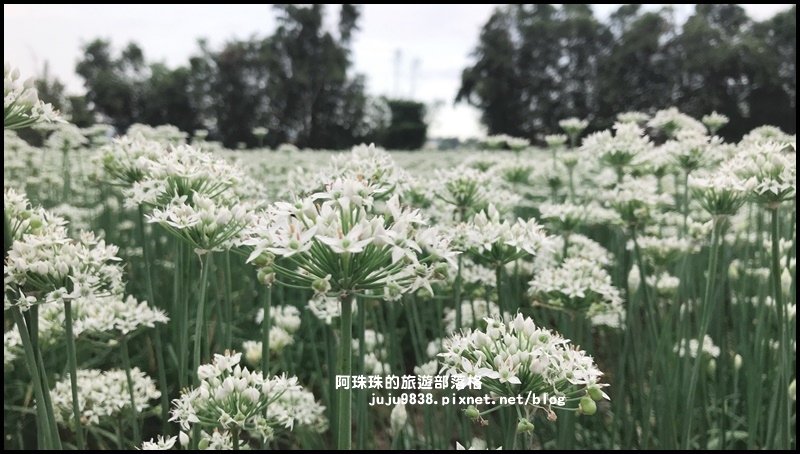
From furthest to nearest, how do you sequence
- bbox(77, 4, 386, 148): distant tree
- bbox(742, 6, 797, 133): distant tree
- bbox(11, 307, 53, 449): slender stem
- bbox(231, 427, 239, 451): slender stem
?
bbox(77, 4, 386, 148): distant tree, bbox(742, 6, 797, 133): distant tree, bbox(231, 427, 239, 451): slender stem, bbox(11, 307, 53, 449): slender stem

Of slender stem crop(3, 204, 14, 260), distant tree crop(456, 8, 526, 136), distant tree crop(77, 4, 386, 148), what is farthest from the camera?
distant tree crop(77, 4, 386, 148)

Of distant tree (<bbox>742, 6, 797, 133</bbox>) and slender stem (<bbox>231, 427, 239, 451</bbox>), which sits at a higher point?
distant tree (<bbox>742, 6, 797, 133</bbox>)

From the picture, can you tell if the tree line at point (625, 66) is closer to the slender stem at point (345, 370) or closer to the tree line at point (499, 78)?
the tree line at point (499, 78)

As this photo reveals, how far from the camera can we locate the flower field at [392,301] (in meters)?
1.55

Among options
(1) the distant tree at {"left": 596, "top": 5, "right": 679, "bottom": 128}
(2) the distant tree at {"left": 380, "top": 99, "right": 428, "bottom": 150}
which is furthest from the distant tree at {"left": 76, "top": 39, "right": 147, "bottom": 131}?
(1) the distant tree at {"left": 596, "top": 5, "right": 679, "bottom": 128}

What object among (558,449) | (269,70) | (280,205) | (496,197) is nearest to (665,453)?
(558,449)

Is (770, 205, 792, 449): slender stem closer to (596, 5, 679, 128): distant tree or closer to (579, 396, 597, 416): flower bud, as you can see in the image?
(579, 396, 597, 416): flower bud

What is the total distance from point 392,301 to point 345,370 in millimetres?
1461

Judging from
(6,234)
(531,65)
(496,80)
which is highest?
(531,65)

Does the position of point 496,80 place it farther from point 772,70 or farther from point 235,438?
point 235,438

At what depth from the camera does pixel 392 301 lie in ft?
9.35

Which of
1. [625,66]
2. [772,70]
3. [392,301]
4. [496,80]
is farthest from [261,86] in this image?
[392,301]

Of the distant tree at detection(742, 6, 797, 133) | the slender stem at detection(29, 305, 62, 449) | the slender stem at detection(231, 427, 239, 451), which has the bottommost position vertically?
the slender stem at detection(231, 427, 239, 451)

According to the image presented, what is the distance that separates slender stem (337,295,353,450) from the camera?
4.55 feet
